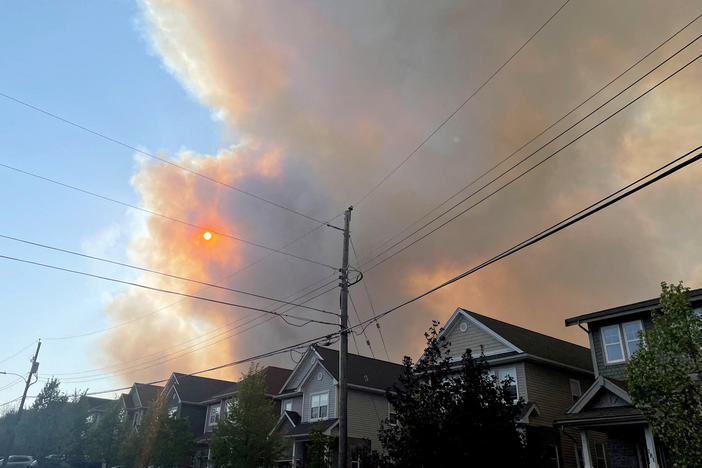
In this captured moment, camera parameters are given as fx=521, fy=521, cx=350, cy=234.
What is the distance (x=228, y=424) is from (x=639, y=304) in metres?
23.2

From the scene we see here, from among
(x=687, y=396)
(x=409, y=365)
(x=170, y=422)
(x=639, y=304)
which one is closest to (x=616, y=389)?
(x=639, y=304)

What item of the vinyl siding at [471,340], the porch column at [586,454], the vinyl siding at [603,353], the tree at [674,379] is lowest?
the porch column at [586,454]

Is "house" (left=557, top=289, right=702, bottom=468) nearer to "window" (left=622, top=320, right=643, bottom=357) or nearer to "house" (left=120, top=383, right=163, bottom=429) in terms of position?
"window" (left=622, top=320, right=643, bottom=357)

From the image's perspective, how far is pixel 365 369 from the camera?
132 feet

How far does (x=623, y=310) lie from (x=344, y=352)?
1308 centimetres

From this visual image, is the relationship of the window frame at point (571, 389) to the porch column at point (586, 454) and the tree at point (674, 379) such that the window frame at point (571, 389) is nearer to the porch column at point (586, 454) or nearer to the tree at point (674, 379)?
the porch column at point (586, 454)

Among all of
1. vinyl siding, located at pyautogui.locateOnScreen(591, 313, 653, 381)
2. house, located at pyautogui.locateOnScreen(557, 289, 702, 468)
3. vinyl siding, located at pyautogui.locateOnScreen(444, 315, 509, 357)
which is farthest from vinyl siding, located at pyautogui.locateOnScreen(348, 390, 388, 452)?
vinyl siding, located at pyautogui.locateOnScreen(591, 313, 653, 381)

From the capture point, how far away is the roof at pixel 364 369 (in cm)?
3791

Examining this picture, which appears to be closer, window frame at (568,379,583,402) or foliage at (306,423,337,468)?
foliage at (306,423,337,468)

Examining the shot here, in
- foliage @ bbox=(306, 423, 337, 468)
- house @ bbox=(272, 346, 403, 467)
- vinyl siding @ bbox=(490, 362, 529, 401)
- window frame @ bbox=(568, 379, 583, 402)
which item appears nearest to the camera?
vinyl siding @ bbox=(490, 362, 529, 401)

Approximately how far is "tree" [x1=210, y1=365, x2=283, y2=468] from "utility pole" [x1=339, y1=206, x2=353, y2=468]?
47.5ft

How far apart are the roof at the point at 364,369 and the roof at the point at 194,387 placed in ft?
67.6

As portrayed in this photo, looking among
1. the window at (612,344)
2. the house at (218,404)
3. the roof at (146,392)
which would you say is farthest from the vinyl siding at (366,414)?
the roof at (146,392)

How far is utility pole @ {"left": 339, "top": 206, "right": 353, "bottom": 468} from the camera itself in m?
17.8
